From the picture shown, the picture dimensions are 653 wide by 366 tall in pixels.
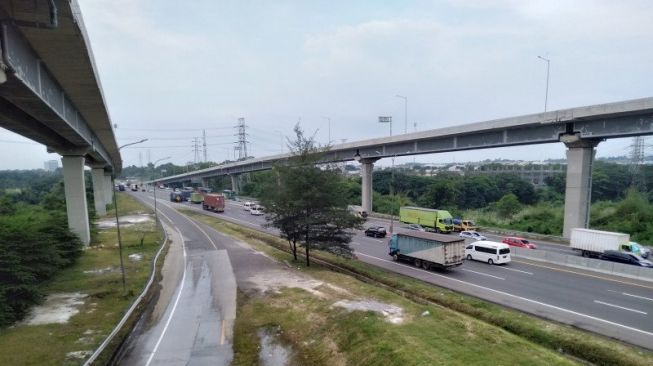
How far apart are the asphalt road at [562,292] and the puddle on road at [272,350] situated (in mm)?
11997

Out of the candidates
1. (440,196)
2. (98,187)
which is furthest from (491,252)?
(98,187)

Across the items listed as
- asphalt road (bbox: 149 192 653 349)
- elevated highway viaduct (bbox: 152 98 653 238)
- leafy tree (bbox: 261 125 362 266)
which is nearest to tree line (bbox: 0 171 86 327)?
leafy tree (bbox: 261 125 362 266)

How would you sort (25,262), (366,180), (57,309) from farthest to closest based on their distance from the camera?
(366,180), (25,262), (57,309)

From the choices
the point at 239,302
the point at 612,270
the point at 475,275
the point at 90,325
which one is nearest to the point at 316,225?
the point at 239,302

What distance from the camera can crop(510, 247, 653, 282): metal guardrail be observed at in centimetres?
2495

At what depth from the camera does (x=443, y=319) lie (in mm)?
16484

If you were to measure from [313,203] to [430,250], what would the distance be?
9.31m

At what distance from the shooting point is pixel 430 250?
27.4m

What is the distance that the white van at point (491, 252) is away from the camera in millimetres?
29469

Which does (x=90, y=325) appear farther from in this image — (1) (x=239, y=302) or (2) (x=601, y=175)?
(2) (x=601, y=175)

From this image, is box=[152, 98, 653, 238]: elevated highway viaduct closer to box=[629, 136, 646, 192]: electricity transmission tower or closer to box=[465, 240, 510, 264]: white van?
box=[465, 240, 510, 264]: white van

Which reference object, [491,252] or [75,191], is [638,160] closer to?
[491,252]

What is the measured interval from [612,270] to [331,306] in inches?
841

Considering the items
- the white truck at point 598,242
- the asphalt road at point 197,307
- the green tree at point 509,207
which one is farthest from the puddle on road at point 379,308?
the green tree at point 509,207
